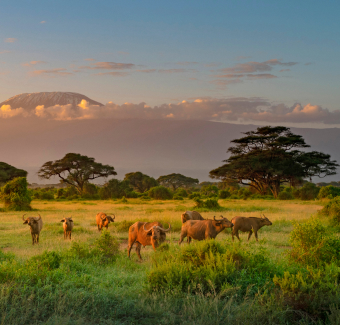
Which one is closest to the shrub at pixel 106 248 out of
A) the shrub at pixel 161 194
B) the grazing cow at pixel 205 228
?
the grazing cow at pixel 205 228

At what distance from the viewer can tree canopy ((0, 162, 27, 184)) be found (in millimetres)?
50188

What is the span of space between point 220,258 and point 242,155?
4498 centimetres

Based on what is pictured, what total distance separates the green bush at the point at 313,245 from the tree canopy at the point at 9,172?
49.0m

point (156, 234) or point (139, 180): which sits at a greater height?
point (156, 234)

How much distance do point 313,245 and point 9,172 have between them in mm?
51458

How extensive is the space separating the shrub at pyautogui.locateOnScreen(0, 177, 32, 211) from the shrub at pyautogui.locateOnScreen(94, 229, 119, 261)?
70.6 ft

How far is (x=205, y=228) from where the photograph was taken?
1080 cm

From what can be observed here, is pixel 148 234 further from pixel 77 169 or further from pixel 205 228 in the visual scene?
pixel 77 169

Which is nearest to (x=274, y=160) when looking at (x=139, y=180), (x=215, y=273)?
(x=139, y=180)

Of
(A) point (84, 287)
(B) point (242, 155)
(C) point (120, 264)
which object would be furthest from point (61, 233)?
(B) point (242, 155)

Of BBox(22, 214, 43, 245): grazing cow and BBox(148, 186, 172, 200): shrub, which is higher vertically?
BBox(22, 214, 43, 245): grazing cow

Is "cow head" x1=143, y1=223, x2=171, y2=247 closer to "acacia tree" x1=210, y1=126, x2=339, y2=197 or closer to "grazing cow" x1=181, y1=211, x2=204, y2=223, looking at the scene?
"grazing cow" x1=181, y1=211, x2=204, y2=223

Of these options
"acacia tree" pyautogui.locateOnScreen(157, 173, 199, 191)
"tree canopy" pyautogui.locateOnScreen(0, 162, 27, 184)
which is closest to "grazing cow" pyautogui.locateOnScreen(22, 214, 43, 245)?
"tree canopy" pyautogui.locateOnScreen(0, 162, 27, 184)

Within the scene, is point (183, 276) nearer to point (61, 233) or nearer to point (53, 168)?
point (61, 233)
